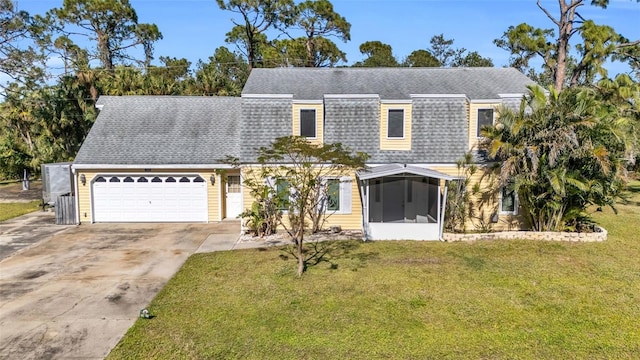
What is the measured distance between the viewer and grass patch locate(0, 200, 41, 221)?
19.2 meters

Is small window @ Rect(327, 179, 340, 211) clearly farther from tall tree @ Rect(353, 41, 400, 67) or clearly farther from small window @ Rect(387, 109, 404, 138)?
tall tree @ Rect(353, 41, 400, 67)

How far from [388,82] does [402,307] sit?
12025 millimetres

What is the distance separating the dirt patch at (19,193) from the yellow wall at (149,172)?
938cm

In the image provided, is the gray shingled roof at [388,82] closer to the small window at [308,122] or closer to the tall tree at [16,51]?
the small window at [308,122]

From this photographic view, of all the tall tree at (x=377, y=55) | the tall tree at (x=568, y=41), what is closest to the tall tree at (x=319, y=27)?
the tall tree at (x=377, y=55)

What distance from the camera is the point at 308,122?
16.0 metres

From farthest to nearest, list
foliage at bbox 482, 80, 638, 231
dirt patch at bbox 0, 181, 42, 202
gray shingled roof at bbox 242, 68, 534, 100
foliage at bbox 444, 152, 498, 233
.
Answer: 1. dirt patch at bbox 0, 181, 42, 202
2. gray shingled roof at bbox 242, 68, 534, 100
3. foliage at bbox 444, 152, 498, 233
4. foliage at bbox 482, 80, 638, 231

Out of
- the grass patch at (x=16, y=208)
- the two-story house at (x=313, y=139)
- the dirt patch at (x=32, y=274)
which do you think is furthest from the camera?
the grass patch at (x=16, y=208)

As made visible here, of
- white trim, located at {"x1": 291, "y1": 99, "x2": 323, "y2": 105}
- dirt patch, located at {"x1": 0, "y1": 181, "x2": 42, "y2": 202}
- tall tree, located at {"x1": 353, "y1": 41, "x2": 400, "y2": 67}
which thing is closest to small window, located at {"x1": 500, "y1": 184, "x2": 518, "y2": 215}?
white trim, located at {"x1": 291, "y1": 99, "x2": 323, "y2": 105}

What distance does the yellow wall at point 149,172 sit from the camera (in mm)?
17312

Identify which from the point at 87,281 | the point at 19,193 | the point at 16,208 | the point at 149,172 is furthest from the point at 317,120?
the point at 19,193

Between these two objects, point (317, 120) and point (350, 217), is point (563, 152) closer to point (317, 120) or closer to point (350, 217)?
point (350, 217)

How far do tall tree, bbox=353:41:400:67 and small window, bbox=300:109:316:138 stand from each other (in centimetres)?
3117

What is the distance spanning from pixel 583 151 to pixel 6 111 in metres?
36.0
